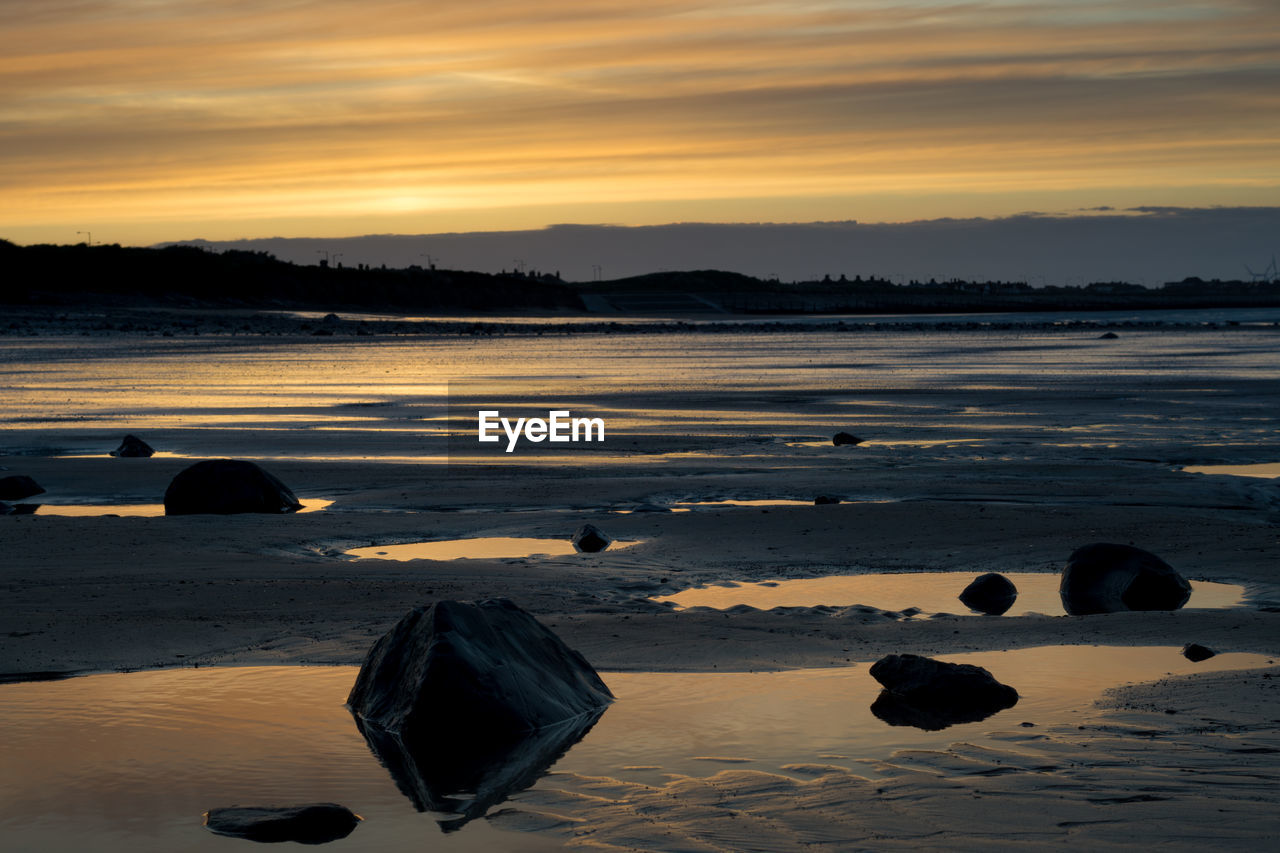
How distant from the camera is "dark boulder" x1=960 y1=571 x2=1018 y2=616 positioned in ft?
34.4

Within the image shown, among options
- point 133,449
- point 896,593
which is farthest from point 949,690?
point 133,449

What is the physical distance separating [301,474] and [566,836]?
1325 cm

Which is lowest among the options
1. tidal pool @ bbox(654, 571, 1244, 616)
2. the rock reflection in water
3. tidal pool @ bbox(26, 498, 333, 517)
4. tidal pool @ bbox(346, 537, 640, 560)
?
tidal pool @ bbox(26, 498, 333, 517)

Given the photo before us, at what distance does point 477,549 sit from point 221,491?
323cm

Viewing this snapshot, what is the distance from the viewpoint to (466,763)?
265 inches

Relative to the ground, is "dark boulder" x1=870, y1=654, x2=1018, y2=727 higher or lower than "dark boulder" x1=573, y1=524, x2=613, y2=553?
higher

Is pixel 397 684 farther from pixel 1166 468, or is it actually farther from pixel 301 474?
pixel 1166 468

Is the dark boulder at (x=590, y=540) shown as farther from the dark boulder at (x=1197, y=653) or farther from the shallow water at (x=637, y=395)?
the shallow water at (x=637, y=395)

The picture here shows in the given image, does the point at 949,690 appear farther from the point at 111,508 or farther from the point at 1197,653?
the point at 111,508

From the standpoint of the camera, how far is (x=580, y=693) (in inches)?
297

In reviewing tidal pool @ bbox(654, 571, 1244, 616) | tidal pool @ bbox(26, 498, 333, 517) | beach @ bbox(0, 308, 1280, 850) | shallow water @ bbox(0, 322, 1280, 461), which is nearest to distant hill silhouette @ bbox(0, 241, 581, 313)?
shallow water @ bbox(0, 322, 1280, 461)

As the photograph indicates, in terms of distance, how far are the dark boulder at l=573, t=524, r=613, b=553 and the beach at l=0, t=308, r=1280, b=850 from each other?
293 mm

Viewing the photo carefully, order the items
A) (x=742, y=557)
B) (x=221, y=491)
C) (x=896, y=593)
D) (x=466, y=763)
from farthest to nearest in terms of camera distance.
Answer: (x=221, y=491) → (x=742, y=557) → (x=896, y=593) → (x=466, y=763)

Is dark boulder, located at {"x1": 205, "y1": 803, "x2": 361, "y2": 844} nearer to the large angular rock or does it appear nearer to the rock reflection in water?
the rock reflection in water
